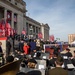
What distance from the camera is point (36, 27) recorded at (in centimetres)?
9238

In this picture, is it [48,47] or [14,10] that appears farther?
[14,10]

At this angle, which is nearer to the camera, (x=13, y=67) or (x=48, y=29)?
(x=13, y=67)

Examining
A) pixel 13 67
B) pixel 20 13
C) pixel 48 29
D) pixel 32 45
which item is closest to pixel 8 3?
pixel 20 13

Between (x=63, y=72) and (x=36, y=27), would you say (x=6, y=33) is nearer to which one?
(x=63, y=72)

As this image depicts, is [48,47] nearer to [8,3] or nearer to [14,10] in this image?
[8,3]

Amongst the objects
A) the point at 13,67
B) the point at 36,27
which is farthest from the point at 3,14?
the point at 13,67

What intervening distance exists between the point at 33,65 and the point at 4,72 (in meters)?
2.64

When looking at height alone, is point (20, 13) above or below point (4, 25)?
above

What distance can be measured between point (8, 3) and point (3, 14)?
2.96m

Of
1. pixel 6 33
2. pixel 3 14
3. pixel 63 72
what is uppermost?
pixel 3 14

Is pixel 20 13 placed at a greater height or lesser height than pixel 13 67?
greater

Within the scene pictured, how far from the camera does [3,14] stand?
51.1 meters

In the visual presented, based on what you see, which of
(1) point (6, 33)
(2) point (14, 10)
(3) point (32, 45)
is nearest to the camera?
(3) point (32, 45)

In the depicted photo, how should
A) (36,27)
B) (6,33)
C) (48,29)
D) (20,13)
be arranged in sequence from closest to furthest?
(6,33), (20,13), (36,27), (48,29)
